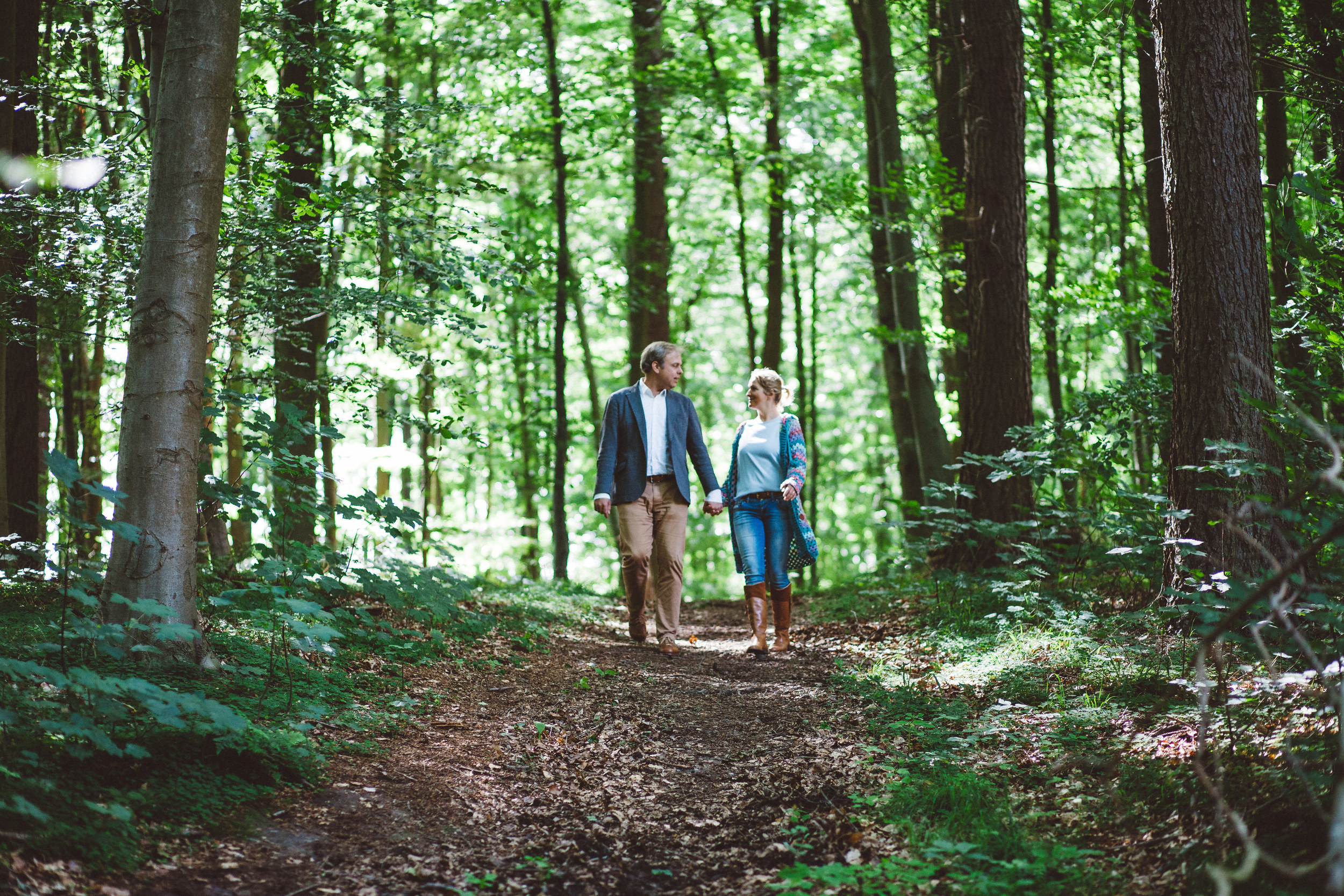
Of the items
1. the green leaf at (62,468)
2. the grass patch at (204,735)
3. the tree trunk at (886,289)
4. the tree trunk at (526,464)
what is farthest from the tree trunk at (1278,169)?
the tree trunk at (526,464)

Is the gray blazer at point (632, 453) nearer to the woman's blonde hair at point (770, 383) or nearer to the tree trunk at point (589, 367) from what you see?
the woman's blonde hair at point (770, 383)

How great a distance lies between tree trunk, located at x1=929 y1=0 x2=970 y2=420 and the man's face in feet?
14.7

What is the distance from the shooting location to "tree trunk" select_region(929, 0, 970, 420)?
11000 millimetres

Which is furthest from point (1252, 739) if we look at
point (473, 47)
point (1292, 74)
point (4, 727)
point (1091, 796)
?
point (473, 47)

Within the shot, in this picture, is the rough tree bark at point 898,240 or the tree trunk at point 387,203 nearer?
the tree trunk at point 387,203

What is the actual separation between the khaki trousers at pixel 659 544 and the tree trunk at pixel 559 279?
18.8 ft

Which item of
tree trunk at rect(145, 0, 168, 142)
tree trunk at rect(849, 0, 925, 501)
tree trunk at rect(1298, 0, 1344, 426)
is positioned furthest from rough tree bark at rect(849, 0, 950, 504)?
tree trunk at rect(145, 0, 168, 142)

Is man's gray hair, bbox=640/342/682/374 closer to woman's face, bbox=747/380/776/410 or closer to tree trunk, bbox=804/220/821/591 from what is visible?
woman's face, bbox=747/380/776/410

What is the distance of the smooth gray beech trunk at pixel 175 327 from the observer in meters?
4.22

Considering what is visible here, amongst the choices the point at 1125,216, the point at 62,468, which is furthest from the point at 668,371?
the point at 1125,216

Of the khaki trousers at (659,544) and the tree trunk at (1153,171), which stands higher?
the tree trunk at (1153,171)

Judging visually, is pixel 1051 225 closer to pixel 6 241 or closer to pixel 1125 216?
pixel 1125 216

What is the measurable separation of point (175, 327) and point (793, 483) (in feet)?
14.9

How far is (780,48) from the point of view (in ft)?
61.7
